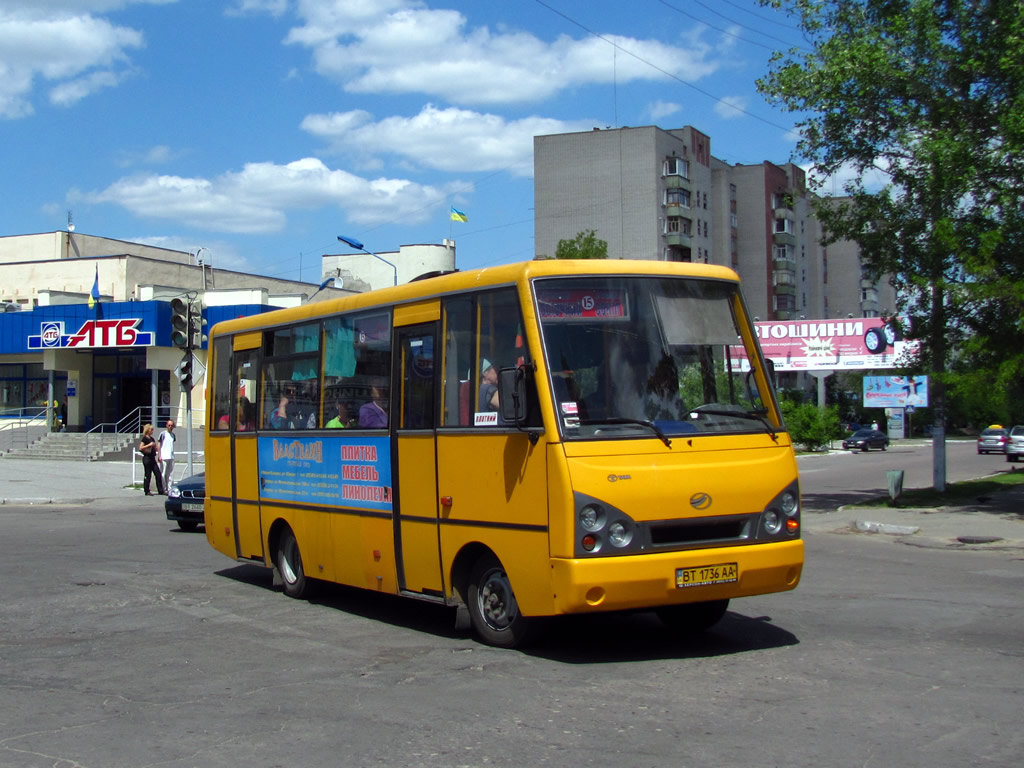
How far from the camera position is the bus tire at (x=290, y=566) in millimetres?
11039

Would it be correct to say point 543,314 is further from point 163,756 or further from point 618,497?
point 163,756

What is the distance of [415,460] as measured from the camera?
891cm

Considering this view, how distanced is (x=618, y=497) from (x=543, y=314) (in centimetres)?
142

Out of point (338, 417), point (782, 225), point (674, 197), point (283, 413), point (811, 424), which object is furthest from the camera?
→ point (782, 225)

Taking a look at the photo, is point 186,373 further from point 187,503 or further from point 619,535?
point 619,535

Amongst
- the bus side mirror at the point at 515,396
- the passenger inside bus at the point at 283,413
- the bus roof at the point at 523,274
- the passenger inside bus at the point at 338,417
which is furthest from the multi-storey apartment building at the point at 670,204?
the bus side mirror at the point at 515,396

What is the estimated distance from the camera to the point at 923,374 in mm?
23109

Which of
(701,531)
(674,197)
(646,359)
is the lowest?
(701,531)

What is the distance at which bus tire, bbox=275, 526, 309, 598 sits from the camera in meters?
11.0

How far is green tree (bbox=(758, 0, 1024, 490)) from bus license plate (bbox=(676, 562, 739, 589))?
14126 mm

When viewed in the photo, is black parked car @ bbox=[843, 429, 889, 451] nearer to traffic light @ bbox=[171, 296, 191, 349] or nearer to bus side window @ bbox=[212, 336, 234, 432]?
traffic light @ bbox=[171, 296, 191, 349]

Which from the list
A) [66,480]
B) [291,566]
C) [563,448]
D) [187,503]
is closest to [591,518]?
[563,448]

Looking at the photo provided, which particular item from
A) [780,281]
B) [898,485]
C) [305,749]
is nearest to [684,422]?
[305,749]

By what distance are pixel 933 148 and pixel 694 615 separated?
15.6 metres
